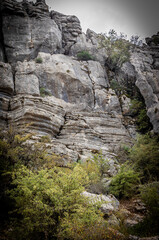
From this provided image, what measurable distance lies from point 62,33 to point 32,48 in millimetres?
10704

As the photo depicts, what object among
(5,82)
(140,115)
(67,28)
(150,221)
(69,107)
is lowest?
(69,107)

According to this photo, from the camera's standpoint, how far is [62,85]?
20438 millimetres

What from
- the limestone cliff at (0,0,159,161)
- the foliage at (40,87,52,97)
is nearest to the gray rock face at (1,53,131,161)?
the limestone cliff at (0,0,159,161)

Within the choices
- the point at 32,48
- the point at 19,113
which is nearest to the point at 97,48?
the point at 32,48

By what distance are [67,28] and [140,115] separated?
83.6 ft

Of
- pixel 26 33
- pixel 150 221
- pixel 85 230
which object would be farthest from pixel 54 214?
pixel 26 33

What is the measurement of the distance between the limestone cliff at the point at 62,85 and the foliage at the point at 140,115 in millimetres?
1166

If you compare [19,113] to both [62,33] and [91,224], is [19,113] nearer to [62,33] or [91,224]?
[91,224]

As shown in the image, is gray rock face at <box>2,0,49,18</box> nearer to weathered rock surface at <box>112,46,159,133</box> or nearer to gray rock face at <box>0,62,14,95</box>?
gray rock face at <box>0,62,14,95</box>

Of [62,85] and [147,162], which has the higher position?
[62,85]

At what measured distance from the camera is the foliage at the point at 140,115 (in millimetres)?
19598

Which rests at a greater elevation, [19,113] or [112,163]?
[19,113]

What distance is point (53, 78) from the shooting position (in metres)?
20.4

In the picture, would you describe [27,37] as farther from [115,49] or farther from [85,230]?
[85,230]
